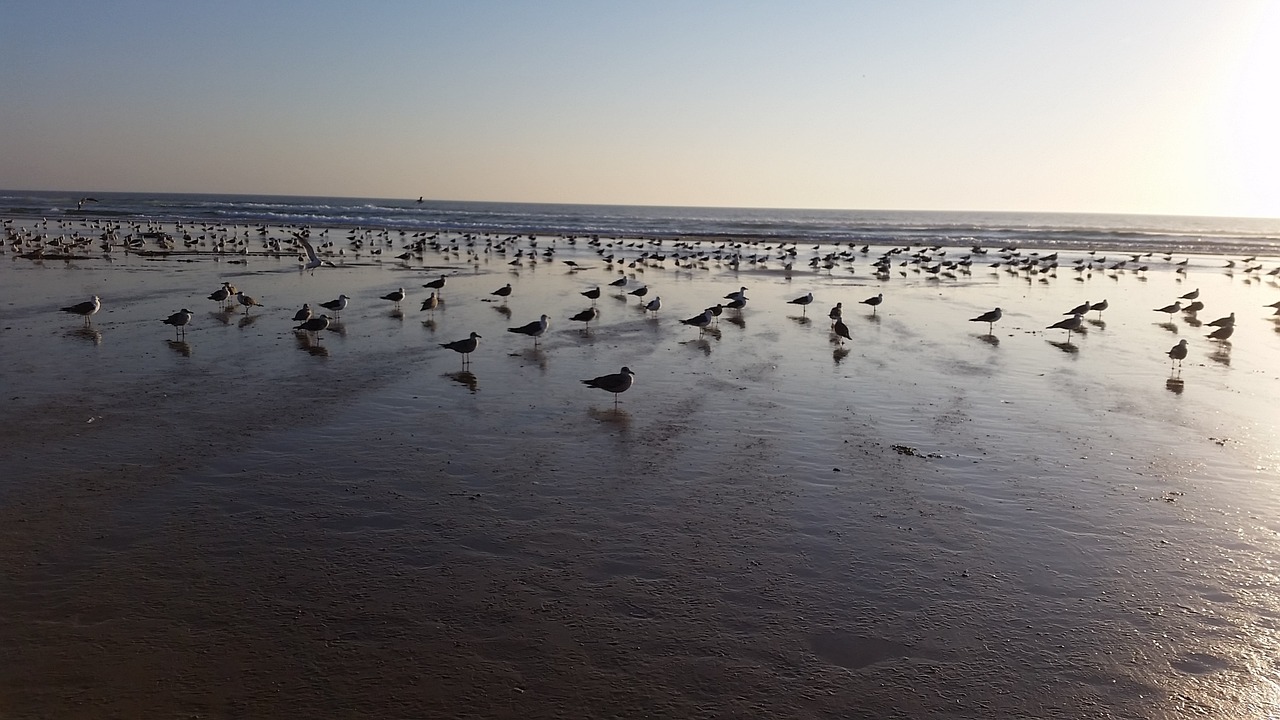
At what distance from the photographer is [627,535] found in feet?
20.2

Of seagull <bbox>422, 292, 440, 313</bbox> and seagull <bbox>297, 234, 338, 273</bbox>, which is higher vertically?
seagull <bbox>297, 234, 338, 273</bbox>

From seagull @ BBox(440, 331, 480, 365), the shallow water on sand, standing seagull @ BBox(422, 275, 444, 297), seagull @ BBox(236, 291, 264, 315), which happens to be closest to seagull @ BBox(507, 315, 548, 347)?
the shallow water on sand

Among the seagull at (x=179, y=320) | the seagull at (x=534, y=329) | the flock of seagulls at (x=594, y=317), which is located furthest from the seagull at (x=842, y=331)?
the seagull at (x=179, y=320)

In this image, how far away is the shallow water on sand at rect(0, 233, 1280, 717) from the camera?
4352 mm

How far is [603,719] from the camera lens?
4008 mm

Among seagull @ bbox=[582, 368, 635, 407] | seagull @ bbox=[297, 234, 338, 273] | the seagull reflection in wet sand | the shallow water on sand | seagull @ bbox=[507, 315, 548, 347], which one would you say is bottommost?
the shallow water on sand

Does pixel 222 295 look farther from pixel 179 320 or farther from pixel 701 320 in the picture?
pixel 701 320

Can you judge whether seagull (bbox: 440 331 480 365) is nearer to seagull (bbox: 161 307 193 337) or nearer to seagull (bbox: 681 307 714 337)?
seagull (bbox: 681 307 714 337)

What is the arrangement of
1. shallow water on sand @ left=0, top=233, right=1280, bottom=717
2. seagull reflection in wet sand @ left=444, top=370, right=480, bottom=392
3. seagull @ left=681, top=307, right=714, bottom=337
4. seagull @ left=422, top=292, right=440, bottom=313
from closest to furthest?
shallow water on sand @ left=0, top=233, right=1280, bottom=717 → seagull reflection in wet sand @ left=444, top=370, right=480, bottom=392 → seagull @ left=681, top=307, right=714, bottom=337 → seagull @ left=422, top=292, right=440, bottom=313

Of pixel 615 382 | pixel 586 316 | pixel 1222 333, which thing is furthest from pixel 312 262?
pixel 1222 333

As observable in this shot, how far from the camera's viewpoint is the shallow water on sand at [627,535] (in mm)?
4352

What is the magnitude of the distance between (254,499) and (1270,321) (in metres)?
24.0

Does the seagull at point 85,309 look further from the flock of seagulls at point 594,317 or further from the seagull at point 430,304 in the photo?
the seagull at point 430,304

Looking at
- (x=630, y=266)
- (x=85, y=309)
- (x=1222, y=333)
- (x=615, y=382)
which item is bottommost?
(x=615, y=382)
